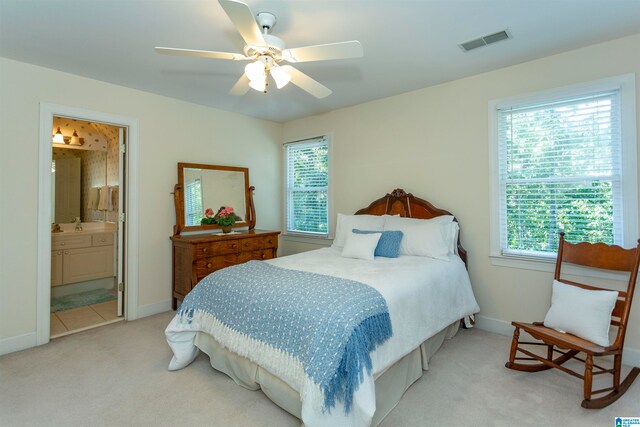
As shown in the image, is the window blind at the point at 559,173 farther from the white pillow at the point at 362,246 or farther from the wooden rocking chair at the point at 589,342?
the white pillow at the point at 362,246

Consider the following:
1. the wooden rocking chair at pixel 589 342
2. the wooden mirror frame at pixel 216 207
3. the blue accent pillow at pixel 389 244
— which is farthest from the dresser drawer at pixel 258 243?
the wooden rocking chair at pixel 589 342

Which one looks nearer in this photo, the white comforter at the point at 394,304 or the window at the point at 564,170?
the white comforter at the point at 394,304

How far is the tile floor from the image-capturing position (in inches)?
131

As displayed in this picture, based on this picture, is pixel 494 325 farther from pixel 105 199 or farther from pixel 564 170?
pixel 105 199

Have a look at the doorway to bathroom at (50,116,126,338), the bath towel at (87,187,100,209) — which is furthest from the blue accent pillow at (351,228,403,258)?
the bath towel at (87,187,100,209)

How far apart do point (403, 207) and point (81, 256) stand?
4459 mm

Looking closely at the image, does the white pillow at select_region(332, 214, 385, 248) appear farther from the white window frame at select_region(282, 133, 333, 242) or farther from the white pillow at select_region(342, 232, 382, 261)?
the white window frame at select_region(282, 133, 333, 242)

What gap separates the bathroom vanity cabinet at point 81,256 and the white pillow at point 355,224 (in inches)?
136

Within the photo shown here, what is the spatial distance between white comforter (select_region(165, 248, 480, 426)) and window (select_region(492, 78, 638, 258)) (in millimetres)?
753

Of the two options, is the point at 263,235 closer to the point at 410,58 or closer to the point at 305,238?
the point at 305,238

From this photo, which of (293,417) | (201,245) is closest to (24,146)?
(201,245)

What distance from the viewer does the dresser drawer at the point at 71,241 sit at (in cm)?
424

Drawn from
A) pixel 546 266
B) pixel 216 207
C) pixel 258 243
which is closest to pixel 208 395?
pixel 258 243

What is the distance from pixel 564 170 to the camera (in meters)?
2.79
